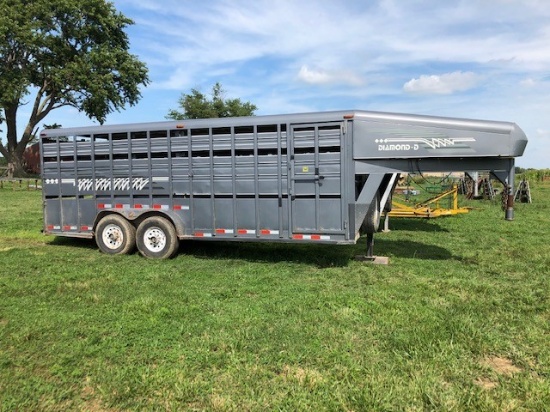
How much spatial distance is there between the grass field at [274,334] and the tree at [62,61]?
3224 cm

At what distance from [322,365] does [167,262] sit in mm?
4929

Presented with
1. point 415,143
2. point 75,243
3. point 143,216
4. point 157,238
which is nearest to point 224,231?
point 157,238

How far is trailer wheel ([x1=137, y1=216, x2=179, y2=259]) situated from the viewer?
8336 millimetres

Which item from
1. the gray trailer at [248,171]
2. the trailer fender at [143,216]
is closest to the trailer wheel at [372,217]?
the gray trailer at [248,171]

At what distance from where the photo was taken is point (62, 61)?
37594 millimetres

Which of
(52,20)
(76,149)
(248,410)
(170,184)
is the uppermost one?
(52,20)

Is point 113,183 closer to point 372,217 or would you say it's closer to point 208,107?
point 372,217

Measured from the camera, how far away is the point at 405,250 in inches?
370

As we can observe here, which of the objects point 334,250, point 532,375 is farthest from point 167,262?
point 532,375

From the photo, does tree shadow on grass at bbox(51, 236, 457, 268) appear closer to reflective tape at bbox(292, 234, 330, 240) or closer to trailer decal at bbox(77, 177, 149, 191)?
reflective tape at bbox(292, 234, 330, 240)

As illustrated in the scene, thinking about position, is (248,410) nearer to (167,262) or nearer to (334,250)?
(167,262)

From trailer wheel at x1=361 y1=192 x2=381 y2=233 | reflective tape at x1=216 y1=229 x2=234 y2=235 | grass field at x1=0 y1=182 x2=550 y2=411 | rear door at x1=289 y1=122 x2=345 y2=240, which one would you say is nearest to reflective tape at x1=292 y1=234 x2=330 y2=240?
rear door at x1=289 y1=122 x2=345 y2=240

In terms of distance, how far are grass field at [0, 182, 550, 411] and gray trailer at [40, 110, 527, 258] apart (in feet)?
2.45

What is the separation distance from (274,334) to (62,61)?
40182 mm
